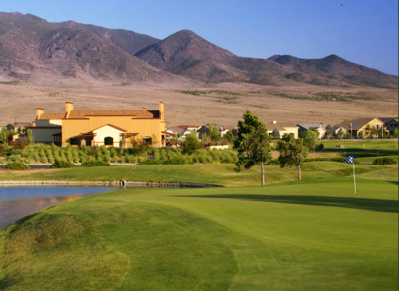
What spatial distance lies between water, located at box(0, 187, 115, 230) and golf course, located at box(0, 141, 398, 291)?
27.7 feet

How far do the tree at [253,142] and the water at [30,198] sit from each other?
37.2 ft

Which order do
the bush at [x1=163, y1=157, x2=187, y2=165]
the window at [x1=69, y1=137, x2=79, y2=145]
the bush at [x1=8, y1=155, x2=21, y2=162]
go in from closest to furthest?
the bush at [x1=163, y1=157, x2=187, y2=165]
the bush at [x1=8, y1=155, x2=21, y2=162]
the window at [x1=69, y1=137, x2=79, y2=145]

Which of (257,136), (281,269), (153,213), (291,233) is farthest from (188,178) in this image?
(281,269)

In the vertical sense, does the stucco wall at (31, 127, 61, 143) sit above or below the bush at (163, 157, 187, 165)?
above

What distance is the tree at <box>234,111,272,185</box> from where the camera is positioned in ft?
133

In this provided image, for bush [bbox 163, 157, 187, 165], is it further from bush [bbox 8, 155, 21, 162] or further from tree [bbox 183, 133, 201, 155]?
bush [bbox 8, 155, 21, 162]

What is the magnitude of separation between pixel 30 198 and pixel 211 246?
25940mm

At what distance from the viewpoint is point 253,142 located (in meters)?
40.5

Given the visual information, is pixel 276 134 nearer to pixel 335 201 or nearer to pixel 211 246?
pixel 335 201

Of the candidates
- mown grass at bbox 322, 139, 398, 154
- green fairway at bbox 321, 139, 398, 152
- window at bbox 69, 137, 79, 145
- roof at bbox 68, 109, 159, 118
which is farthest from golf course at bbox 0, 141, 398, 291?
green fairway at bbox 321, 139, 398, 152

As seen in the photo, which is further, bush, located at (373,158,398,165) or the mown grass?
the mown grass

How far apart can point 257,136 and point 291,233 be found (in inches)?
1107

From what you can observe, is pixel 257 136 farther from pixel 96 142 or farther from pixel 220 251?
pixel 96 142

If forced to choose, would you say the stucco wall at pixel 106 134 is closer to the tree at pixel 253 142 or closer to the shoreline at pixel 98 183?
the shoreline at pixel 98 183
